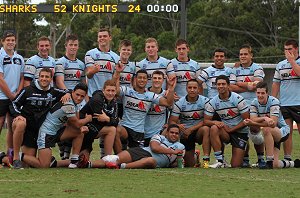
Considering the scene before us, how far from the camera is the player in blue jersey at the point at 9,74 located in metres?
12.0

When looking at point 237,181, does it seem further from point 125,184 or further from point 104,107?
point 104,107

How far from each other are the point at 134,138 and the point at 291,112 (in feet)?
8.37

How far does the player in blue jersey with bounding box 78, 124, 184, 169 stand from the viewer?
11.7m

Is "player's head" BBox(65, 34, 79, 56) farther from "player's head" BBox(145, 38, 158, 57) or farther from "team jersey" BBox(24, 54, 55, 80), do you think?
"player's head" BBox(145, 38, 158, 57)

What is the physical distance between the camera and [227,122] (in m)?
12.5

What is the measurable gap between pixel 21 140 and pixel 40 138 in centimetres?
30

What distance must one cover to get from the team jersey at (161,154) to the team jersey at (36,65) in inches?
75.7

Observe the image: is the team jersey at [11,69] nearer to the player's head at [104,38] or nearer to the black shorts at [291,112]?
the player's head at [104,38]

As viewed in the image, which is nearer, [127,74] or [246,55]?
[246,55]

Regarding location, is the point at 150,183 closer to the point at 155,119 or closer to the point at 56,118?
the point at 56,118

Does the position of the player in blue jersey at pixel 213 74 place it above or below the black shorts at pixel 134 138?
above

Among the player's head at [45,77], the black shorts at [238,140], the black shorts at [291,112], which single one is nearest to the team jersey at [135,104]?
the black shorts at [238,140]

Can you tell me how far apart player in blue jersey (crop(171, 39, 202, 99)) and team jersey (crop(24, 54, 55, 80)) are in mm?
2040

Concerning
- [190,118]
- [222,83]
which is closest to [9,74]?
[190,118]
